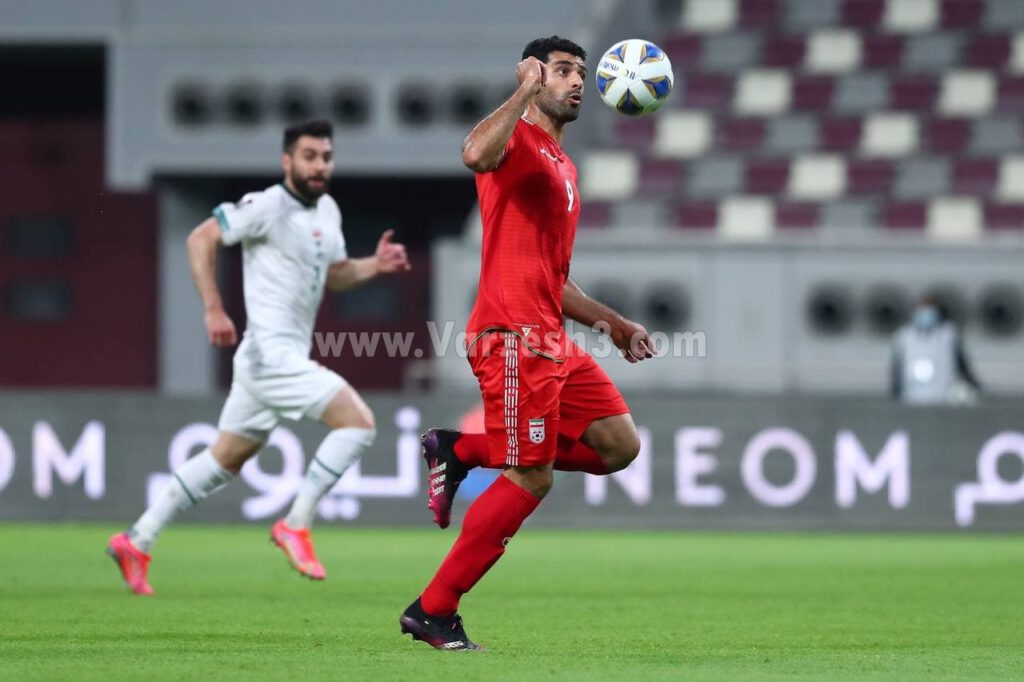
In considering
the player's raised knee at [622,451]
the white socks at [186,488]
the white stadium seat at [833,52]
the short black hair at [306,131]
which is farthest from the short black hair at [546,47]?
the white stadium seat at [833,52]

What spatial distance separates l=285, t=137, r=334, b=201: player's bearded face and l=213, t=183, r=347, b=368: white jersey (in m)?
0.06

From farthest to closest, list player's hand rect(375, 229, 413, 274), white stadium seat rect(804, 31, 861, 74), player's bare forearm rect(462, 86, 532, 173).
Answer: white stadium seat rect(804, 31, 861, 74) < player's hand rect(375, 229, 413, 274) < player's bare forearm rect(462, 86, 532, 173)

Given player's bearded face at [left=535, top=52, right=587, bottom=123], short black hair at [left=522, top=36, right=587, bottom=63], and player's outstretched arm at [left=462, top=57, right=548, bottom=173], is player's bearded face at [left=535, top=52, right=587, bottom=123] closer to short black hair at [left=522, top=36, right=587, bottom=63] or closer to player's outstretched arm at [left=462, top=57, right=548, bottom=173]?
short black hair at [left=522, top=36, right=587, bottom=63]

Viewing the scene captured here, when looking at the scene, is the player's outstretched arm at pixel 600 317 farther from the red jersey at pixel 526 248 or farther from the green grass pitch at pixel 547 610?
the green grass pitch at pixel 547 610

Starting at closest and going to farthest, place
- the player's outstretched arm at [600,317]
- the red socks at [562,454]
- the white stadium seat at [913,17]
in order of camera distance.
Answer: the red socks at [562,454] → the player's outstretched arm at [600,317] → the white stadium seat at [913,17]

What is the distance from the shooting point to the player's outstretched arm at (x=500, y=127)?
5.35 m

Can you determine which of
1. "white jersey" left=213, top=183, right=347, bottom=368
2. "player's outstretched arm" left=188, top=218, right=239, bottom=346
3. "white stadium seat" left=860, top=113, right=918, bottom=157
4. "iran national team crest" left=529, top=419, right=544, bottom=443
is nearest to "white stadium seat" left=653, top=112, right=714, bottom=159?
"white stadium seat" left=860, top=113, right=918, bottom=157

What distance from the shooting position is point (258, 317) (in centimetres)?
840

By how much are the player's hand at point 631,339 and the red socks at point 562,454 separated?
35 centimetres

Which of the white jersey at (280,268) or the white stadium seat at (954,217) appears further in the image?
the white stadium seat at (954,217)

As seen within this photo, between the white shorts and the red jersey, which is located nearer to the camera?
the red jersey

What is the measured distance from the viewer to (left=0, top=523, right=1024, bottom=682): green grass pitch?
550 centimetres

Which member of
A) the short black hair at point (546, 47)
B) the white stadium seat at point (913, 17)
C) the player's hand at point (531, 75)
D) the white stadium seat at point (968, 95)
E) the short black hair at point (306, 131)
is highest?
the white stadium seat at point (913, 17)

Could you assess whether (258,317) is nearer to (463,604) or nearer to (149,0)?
(463,604)
